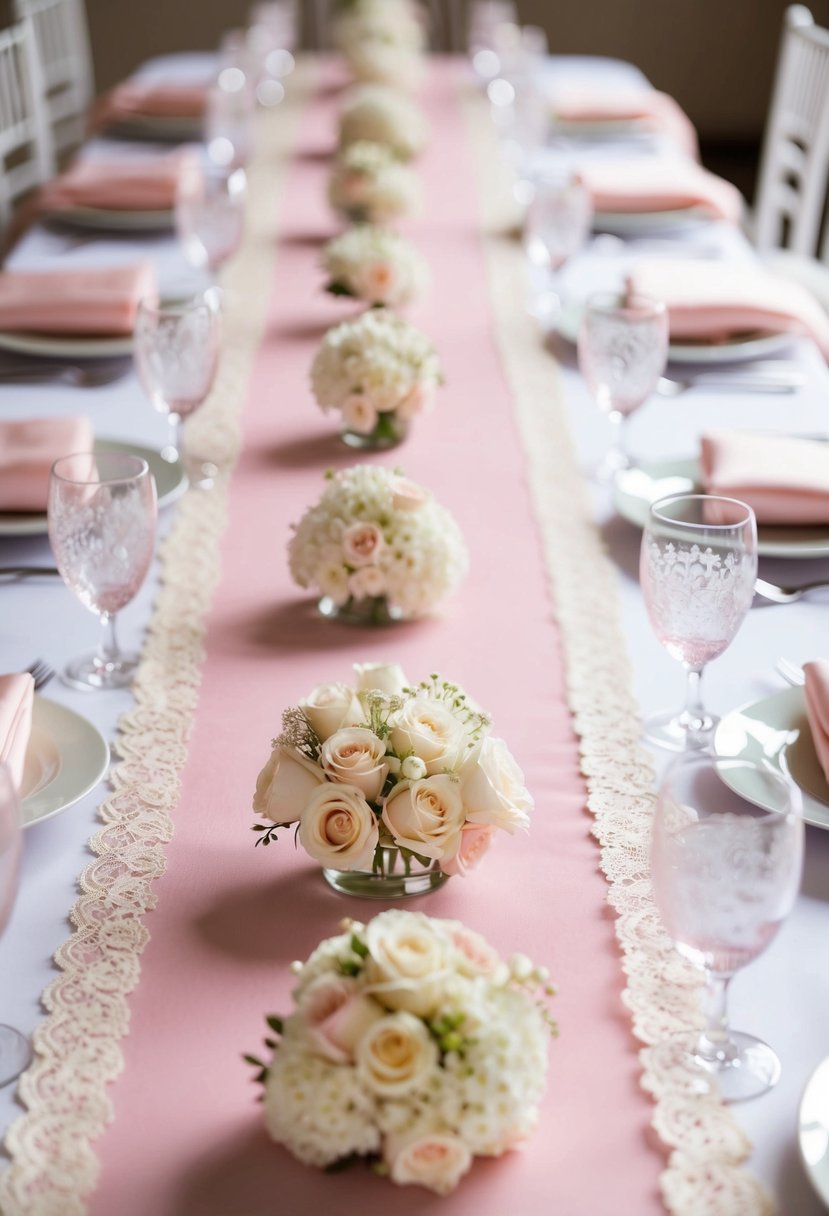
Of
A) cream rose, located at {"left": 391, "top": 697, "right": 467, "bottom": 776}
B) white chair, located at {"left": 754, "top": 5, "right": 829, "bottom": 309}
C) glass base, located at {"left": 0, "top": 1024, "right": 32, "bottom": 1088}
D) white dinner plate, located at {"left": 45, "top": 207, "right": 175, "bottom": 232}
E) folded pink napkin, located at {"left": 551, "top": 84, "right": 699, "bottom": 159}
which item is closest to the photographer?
glass base, located at {"left": 0, "top": 1024, "right": 32, "bottom": 1088}

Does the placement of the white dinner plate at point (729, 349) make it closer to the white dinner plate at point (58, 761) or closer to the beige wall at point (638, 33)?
the white dinner plate at point (58, 761)

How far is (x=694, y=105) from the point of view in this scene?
296 inches

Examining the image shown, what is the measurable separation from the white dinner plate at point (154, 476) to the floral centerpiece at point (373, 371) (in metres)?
0.21

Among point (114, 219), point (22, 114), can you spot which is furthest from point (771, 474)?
point (22, 114)

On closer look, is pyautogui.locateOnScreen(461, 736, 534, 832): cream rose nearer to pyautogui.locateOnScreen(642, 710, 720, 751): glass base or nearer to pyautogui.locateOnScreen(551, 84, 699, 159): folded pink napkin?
pyautogui.locateOnScreen(642, 710, 720, 751): glass base

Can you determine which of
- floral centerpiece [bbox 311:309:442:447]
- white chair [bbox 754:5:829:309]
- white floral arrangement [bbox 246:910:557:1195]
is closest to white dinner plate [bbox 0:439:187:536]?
floral centerpiece [bbox 311:309:442:447]

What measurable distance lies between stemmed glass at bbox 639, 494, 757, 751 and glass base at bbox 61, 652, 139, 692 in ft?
1.62

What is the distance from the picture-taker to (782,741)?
1153 mm

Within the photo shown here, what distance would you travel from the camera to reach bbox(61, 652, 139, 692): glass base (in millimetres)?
1320

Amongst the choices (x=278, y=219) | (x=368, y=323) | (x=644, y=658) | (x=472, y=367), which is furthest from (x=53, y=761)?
(x=278, y=219)

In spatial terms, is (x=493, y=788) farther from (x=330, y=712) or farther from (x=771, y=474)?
(x=771, y=474)

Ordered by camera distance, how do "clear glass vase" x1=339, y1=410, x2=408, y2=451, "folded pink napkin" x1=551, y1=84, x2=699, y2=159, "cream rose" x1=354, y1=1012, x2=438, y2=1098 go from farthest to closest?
"folded pink napkin" x1=551, y1=84, x2=699, y2=159 < "clear glass vase" x1=339, y1=410, x2=408, y2=451 < "cream rose" x1=354, y1=1012, x2=438, y2=1098

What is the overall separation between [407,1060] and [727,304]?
1.60 metres

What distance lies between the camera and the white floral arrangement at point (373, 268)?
7.11 ft
